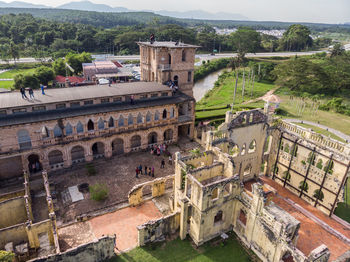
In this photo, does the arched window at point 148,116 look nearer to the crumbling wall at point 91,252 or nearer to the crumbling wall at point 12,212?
the crumbling wall at point 12,212

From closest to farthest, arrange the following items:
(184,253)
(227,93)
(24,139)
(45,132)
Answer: (184,253) → (24,139) → (45,132) → (227,93)

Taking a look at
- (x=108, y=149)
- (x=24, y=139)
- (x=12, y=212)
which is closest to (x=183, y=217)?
(x=12, y=212)

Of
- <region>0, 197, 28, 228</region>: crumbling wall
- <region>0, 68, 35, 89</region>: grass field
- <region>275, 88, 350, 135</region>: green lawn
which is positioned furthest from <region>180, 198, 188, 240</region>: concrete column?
<region>0, 68, 35, 89</region>: grass field

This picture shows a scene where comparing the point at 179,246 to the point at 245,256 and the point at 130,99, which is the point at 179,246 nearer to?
the point at 245,256

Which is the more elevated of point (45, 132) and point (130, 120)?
point (45, 132)

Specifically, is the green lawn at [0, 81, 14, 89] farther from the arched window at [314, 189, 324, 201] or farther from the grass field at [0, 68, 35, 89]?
the arched window at [314, 189, 324, 201]

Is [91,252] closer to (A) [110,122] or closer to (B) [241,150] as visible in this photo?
(B) [241,150]

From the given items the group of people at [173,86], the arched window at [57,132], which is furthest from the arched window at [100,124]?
the group of people at [173,86]
